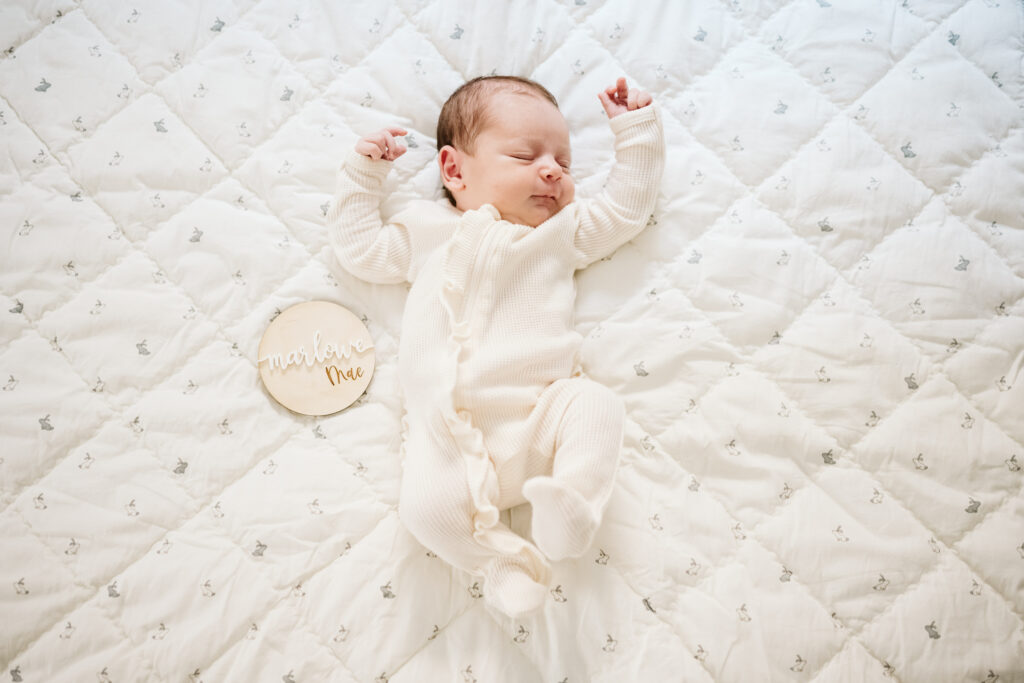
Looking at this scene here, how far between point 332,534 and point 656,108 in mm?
769

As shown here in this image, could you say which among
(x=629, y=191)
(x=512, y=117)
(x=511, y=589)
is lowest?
(x=511, y=589)

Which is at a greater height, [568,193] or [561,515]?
[568,193]

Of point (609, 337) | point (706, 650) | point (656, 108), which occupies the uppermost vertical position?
point (656, 108)

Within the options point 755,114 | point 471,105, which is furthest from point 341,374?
point 755,114

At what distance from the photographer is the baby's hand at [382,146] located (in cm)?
100

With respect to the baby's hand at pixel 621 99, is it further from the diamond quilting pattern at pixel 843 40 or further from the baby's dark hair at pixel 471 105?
the diamond quilting pattern at pixel 843 40

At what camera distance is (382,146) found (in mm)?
1011

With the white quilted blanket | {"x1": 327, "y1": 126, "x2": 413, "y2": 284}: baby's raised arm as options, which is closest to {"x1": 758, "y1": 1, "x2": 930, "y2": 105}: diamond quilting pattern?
the white quilted blanket

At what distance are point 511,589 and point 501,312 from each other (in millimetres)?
369

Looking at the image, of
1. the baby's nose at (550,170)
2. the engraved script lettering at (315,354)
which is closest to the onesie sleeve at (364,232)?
the engraved script lettering at (315,354)

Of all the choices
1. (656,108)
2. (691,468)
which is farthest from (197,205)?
(691,468)

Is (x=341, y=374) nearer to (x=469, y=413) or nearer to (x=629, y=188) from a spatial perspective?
(x=469, y=413)

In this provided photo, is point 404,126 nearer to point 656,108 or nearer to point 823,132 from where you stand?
point 656,108

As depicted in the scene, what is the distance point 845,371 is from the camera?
960 millimetres
